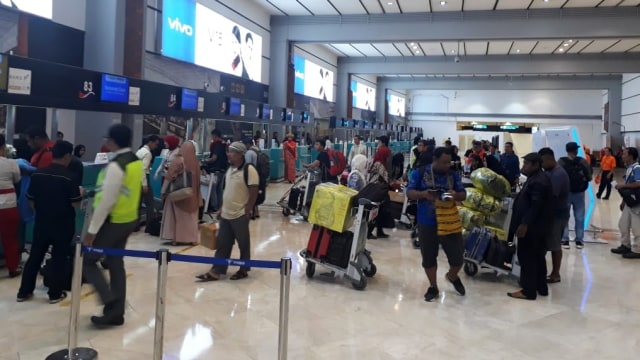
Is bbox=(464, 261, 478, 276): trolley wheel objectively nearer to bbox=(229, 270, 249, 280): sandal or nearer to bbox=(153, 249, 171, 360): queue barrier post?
bbox=(229, 270, 249, 280): sandal

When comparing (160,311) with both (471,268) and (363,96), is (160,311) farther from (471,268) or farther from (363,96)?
(363,96)

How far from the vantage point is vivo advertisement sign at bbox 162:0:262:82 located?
1222 centimetres

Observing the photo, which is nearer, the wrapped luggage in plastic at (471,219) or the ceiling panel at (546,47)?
the wrapped luggage in plastic at (471,219)

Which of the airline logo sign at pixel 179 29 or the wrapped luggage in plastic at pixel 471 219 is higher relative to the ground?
the airline logo sign at pixel 179 29

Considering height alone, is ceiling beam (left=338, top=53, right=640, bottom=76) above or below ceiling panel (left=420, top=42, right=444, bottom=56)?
below

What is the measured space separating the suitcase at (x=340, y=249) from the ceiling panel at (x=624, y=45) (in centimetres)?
1811

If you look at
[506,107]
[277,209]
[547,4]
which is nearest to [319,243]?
[277,209]

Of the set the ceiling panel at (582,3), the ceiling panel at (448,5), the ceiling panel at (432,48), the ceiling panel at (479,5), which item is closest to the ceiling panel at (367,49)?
the ceiling panel at (432,48)

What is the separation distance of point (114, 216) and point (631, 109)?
92.7 feet

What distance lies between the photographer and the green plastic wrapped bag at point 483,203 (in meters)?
5.98

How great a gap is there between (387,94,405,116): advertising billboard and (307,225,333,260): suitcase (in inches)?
1139

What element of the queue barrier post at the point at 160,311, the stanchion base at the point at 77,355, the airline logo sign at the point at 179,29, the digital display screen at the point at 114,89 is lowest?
the stanchion base at the point at 77,355

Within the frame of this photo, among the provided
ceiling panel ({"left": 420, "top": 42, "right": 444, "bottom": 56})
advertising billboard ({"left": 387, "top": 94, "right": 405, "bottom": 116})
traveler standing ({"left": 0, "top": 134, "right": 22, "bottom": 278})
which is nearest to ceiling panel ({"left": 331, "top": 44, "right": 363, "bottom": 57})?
ceiling panel ({"left": 420, "top": 42, "right": 444, "bottom": 56})

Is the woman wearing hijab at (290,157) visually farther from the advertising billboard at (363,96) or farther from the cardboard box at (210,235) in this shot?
the advertising billboard at (363,96)
